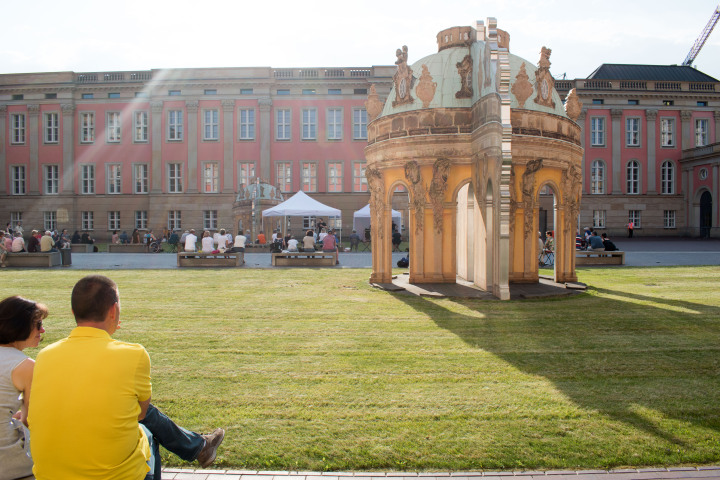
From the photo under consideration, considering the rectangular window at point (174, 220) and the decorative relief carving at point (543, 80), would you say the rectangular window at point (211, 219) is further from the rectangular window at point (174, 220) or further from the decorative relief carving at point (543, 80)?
the decorative relief carving at point (543, 80)

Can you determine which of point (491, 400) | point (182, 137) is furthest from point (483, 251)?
point (182, 137)

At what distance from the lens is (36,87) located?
152ft

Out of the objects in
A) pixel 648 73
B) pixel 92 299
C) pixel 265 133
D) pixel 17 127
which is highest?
pixel 648 73

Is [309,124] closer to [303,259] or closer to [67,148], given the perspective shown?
[67,148]

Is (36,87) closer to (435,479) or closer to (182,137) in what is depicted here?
(182,137)

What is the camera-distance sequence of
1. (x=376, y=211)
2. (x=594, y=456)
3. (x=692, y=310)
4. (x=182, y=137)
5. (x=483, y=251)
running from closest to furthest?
(x=594, y=456) < (x=692, y=310) < (x=483, y=251) < (x=376, y=211) < (x=182, y=137)

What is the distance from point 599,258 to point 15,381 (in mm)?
23106

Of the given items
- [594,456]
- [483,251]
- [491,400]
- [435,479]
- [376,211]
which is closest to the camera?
[435,479]

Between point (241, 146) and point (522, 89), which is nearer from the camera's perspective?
point (522, 89)

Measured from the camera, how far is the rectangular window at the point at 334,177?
149 ft

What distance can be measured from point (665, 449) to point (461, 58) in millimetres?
13639

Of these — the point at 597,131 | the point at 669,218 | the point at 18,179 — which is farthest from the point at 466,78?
the point at 18,179

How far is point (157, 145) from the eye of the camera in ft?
149

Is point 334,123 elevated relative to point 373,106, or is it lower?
elevated
